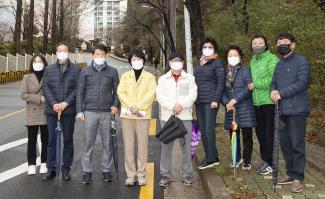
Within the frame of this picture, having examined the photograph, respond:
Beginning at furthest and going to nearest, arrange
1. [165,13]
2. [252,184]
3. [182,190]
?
[165,13], [182,190], [252,184]

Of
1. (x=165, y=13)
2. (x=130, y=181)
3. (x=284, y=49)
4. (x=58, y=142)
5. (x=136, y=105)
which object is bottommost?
(x=130, y=181)

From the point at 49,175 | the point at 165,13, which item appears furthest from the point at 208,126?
the point at 165,13

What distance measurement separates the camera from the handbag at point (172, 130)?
6.26 m

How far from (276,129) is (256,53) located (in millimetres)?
1159

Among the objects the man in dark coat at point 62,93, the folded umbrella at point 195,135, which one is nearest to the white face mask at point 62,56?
the man in dark coat at point 62,93

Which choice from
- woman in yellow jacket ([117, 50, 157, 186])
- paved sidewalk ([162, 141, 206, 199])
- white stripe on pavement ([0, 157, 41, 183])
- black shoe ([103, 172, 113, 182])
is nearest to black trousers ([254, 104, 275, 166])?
paved sidewalk ([162, 141, 206, 199])

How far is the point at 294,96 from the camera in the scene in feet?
18.2

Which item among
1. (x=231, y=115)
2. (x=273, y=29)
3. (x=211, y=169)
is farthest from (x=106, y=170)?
(x=273, y=29)

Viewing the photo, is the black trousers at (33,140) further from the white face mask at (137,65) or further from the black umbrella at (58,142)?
the white face mask at (137,65)

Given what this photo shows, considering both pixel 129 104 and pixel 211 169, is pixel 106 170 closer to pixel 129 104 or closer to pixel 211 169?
pixel 129 104

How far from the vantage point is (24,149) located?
9.28 meters

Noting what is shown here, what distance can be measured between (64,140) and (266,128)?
2.84 meters

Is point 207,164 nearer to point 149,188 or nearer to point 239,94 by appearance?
point 149,188

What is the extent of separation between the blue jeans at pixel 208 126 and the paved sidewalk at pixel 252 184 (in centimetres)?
25
